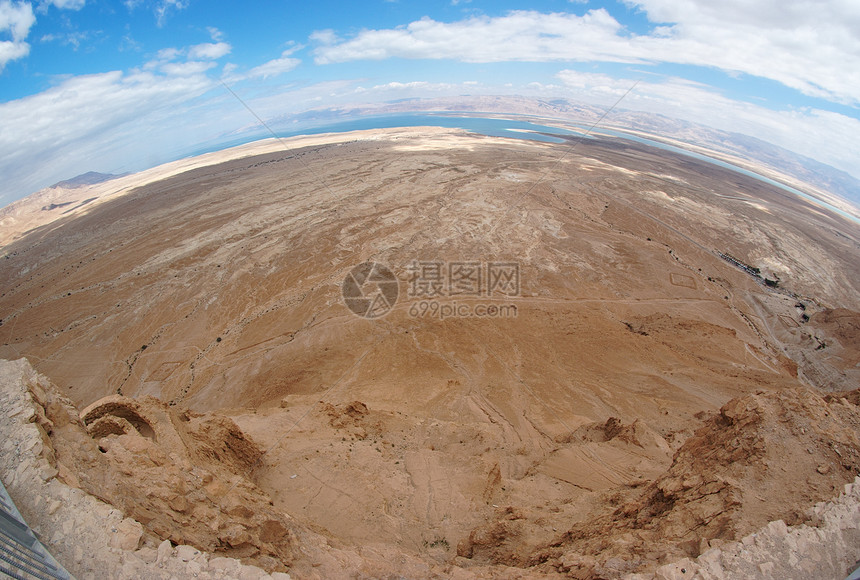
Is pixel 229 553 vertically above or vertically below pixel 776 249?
above

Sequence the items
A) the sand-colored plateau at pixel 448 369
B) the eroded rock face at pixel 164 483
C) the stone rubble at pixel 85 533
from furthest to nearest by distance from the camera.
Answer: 1. the sand-colored plateau at pixel 448 369
2. the eroded rock face at pixel 164 483
3. the stone rubble at pixel 85 533

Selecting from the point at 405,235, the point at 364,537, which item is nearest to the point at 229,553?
the point at 364,537

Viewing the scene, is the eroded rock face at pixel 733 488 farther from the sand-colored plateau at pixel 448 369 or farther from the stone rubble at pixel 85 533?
the stone rubble at pixel 85 533

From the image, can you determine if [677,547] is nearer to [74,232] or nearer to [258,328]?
[258,328]
